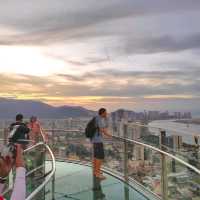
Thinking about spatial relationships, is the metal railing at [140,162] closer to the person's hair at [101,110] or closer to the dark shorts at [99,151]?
the dark shorts at [99,151]

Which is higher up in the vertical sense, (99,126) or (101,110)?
(101,110)

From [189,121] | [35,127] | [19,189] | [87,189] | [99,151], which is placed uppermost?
[189,121]

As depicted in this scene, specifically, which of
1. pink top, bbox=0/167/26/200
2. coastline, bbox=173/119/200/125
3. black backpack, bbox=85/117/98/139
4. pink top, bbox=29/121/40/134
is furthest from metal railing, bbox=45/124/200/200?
pink top, bbox=0/167/26/200

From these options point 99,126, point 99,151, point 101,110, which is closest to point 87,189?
point 99,151

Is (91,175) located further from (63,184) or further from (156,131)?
(156,131)

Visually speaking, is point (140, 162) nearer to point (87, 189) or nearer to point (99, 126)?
point (87, 189)

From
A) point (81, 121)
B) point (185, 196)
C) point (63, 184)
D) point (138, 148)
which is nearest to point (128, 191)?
point (138, 148)
